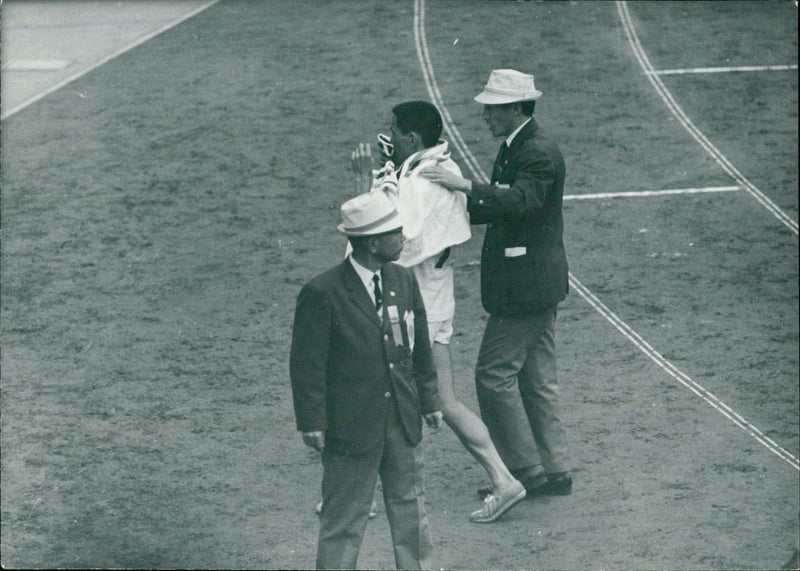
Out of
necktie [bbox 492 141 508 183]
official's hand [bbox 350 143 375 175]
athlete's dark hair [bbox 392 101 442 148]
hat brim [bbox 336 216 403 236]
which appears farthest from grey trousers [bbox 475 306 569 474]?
hat brim [bbox 336 216 403 236]

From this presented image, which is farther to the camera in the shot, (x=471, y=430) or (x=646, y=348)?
(x=646, y=348)

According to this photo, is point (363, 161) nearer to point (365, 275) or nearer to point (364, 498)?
point (365, 275)

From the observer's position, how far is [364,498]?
251 inches

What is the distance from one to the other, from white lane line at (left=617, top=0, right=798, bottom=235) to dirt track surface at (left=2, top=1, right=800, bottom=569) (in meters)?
0.14

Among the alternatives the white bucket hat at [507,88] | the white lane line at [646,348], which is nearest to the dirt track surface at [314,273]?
the white lane line at [646,348]

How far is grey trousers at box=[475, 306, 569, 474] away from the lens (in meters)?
7.82

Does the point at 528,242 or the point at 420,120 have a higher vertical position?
the point at 420,120

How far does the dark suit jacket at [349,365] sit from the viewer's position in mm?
6199

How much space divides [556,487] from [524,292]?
43.0 inches

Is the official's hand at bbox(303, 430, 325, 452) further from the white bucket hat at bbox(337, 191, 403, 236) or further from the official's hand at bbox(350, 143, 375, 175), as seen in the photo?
the official's hand at bbox(350, 143, 375, 175)

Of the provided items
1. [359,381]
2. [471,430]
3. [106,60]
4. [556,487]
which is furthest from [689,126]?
[359,381]

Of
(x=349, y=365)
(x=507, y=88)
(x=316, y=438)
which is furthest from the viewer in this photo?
(x=507, y=88)

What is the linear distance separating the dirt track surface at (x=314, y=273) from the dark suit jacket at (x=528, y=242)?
112 centimetres

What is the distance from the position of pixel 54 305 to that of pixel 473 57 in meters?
7.52
